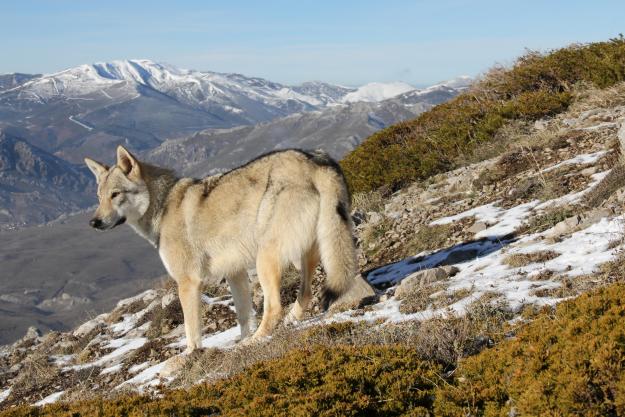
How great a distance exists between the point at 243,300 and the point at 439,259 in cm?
365

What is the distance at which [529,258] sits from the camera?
8461 millimetres

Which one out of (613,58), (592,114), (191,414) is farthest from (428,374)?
(613,58)

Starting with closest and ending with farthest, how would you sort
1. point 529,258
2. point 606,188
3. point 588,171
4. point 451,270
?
1. point 529,258
2. point 451,270
3. point 606,188
4. point 588,171

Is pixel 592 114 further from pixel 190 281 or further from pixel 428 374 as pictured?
pixel 428 374

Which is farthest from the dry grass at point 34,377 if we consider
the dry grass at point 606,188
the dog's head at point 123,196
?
the dry grass at point 606,188

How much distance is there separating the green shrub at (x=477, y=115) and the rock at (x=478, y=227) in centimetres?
758

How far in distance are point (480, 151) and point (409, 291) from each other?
11.3 metres

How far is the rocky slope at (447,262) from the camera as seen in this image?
24.5 feet

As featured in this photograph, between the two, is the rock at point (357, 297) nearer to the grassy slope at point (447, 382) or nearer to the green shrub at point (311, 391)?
the green shrub at point (311, 391)

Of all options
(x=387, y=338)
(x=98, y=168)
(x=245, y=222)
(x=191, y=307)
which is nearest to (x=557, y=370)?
(x=387, y=338)

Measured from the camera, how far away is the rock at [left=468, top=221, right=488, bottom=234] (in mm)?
11711

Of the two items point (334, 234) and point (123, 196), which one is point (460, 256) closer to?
point (334, 234)

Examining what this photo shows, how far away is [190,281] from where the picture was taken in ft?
28.6

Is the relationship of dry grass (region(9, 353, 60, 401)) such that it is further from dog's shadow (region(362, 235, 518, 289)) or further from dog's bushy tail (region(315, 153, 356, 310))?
dog's bushy tail (region(315, 153, 356, 310))
